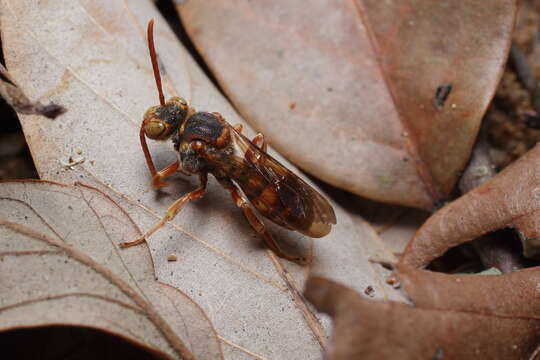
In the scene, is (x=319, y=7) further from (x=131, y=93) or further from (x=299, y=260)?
(x=299, y=260)

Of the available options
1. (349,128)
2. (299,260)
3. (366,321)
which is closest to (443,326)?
(366,321)

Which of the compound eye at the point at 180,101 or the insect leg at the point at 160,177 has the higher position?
the compound eye at the point at 180,101

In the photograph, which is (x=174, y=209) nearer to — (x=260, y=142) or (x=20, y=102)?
(x=260, y=142)

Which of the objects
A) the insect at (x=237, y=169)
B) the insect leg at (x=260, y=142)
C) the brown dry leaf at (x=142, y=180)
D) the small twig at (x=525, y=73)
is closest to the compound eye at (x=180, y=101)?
the insect at (x=237, y=169)

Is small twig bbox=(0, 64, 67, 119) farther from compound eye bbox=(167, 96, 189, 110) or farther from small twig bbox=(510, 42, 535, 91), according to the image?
small twig bbox=(510, 42, 535, 91)

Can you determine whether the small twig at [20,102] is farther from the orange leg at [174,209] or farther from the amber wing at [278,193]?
the amber wing at [278,193]
